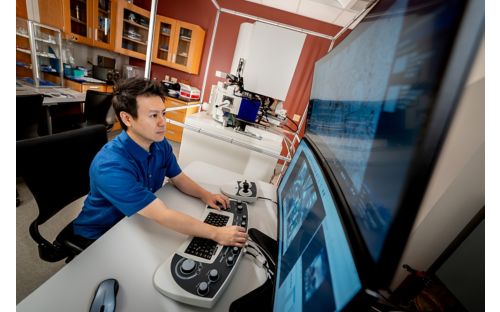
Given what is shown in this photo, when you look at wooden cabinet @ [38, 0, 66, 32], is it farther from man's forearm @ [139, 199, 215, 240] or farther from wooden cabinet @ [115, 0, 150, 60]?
man's forearm @ [139, 199, 215, 240]

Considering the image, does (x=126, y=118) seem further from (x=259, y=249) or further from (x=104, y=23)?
(x=104, y=23)

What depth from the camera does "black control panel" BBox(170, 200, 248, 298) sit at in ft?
2.00

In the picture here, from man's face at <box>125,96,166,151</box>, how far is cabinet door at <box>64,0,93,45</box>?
331 cm

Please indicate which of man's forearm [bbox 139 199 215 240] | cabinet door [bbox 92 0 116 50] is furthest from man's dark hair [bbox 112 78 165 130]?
cabinet door [bbox 92 0 116 50]

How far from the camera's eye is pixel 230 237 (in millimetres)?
804

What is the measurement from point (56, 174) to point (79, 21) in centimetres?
372

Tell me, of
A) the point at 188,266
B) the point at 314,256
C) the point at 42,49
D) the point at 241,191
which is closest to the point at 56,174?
the point at 188,266

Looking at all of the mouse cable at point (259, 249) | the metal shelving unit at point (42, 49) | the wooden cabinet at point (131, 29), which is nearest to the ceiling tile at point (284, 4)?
the wooden cabinet at point (131, 29)

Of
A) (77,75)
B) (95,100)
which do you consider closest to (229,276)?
(95,100)

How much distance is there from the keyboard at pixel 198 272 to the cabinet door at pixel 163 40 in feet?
13.7

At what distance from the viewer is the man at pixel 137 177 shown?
2.68 feet

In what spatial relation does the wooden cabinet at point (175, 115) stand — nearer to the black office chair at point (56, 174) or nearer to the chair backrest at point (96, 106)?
the chair backrest at point (96, 106)

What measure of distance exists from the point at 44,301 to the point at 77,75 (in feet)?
12.5

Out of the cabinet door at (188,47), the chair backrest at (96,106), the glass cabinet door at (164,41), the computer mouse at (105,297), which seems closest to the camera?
the computer mouse at (105,297)
